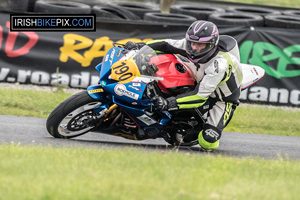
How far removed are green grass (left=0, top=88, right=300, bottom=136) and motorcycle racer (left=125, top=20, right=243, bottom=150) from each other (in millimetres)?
2261

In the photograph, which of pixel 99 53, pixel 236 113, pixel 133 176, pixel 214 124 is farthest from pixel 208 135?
pixel 99 53

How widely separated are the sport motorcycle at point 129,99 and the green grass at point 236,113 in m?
2.42

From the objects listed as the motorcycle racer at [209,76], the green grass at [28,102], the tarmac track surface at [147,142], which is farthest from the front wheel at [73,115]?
the green grass at [28,102]

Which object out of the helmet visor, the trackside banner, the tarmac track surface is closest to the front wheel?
the tarmac track surface

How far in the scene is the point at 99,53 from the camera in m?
10.4

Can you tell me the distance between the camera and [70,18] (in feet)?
36.8

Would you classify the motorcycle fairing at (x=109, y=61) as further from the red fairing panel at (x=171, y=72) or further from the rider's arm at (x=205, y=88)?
the rider's arm at (x=205, y=88)

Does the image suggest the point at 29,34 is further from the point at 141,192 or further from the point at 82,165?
the point at 141,192

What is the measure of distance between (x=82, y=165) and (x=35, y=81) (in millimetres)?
6007

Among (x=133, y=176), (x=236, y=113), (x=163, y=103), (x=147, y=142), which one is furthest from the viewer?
(x=236, y=113)

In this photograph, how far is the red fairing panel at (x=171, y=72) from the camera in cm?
596

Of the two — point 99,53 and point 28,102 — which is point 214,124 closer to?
point 28,102

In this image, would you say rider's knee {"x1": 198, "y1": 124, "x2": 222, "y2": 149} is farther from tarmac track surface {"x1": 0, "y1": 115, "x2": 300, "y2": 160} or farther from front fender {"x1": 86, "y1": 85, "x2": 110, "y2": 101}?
front fender {"x1": 86, "y1": 85, "x2": 110, "y2": 101}

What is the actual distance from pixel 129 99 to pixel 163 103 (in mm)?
394
